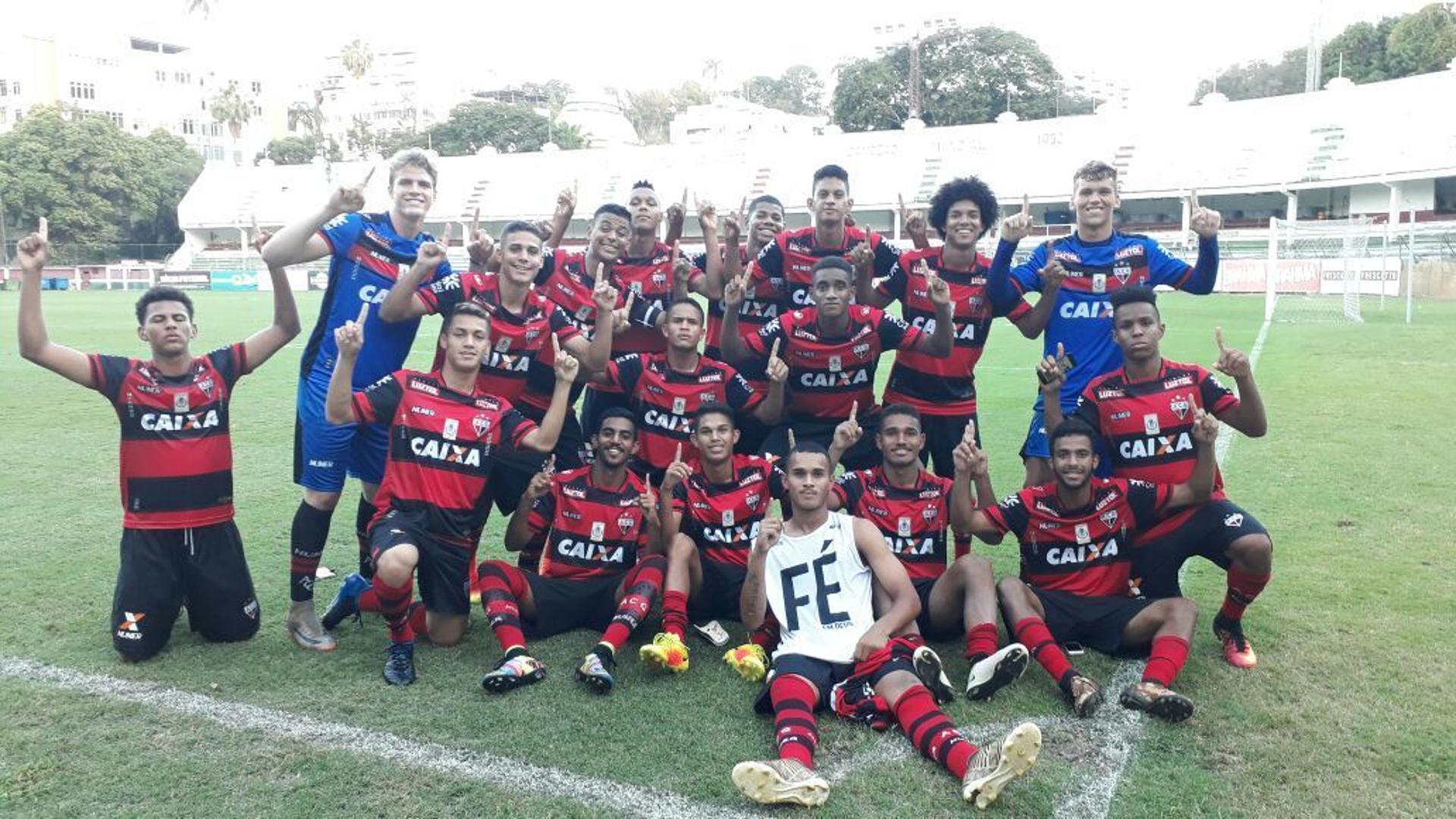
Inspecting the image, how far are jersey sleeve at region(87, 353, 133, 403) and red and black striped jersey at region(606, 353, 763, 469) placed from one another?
258 cm

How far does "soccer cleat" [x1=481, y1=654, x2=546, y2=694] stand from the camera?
4445 mm

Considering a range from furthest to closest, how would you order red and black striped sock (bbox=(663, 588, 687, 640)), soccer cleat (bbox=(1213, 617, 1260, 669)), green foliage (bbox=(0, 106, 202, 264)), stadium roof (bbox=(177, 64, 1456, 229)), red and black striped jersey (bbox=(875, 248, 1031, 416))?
green foliage (bbox=(0, 106, 202, 264)) → stadium roof (bbox=(177, 64, 1456, 229)) → red and black striped jersey (bbox=(875, 248, 1031, 416)) → red and black striped sock (bbox=(663, 588, 687, 640)) → soccer cleat (bbox=(1213, 617, 1260, 669))

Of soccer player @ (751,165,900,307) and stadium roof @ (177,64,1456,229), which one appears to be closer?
soccer player @ (751,165,900,307)

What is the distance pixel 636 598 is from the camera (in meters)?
5.00

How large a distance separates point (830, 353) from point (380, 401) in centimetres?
245

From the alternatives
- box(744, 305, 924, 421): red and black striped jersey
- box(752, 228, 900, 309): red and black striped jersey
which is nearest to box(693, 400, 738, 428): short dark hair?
box(744, 305, 924, 421): red and black striped jersey

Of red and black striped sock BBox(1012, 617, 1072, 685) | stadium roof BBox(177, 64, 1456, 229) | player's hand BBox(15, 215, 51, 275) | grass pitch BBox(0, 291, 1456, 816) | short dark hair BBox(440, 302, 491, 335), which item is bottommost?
grass pitch BBox(0, 291, 1456, 816)

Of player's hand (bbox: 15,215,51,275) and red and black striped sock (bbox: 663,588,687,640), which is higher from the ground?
player's hand (bbox: 15,215,51,275)

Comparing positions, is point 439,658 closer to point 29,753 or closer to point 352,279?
point 29,753

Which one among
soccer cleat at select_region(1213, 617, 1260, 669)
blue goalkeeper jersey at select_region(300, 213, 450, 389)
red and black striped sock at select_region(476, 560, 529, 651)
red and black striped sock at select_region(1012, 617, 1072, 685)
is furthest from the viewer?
blue goalkeeper jersey at select_region(300, 213, 450, 389)

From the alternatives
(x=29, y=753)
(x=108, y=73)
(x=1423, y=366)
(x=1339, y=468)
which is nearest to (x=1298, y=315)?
(x=1423, y=366)

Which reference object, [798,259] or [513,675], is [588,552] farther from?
[798,259]

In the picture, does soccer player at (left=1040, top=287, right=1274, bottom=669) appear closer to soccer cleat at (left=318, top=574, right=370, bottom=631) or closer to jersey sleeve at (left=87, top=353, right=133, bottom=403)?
soccer cleat at (left=318, top=574, right=370, bottom=631)

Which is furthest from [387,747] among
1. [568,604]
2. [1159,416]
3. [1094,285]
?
[1094,285]
